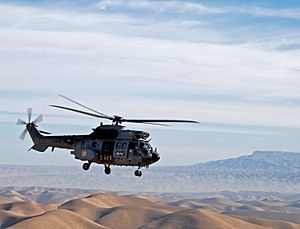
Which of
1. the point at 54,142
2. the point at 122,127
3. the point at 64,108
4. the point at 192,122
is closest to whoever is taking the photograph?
the point at 192,122

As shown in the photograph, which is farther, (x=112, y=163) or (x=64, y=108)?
(x=112, y=163)

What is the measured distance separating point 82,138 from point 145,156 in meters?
6.39

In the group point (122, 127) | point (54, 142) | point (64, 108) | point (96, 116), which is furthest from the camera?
point (54, 142)

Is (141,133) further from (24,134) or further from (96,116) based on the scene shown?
(24,134)

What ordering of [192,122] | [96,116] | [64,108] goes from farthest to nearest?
[96,116] → [64,108] → [192,122]

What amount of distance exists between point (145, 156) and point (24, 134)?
12989 millimetres

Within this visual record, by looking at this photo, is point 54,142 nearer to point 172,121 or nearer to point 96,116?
point 96,116

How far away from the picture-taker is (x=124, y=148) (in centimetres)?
5694

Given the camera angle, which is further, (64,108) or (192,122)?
(64,108)

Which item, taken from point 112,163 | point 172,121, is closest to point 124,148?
point 112,163

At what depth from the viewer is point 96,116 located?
178 ft

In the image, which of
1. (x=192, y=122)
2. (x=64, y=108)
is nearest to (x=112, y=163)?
(x=64, y=108)

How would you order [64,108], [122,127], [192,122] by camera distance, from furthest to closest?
[122,127] → [64,108] → [192,122]

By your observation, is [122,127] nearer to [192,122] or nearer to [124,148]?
[124,148]
